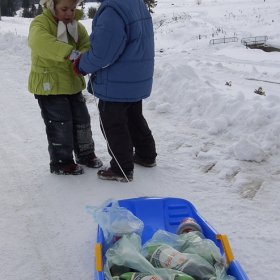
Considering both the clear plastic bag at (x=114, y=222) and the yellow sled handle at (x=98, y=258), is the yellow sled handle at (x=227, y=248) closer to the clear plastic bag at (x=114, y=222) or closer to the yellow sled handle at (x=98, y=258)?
the clear plastic bag at (x=114, y=222)

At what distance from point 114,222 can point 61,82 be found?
4.28 ft

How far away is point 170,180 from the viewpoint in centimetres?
301

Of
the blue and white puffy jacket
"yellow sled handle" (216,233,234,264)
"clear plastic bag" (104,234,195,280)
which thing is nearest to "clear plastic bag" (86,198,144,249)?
"clear plastic bag" (104,234,195,280)

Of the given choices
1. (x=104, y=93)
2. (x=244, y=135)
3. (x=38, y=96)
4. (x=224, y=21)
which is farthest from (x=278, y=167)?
(x=224, y=21)

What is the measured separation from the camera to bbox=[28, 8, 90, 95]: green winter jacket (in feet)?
8.80

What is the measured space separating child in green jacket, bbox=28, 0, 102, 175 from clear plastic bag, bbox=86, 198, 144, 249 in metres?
1.02

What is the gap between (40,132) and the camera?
398cm

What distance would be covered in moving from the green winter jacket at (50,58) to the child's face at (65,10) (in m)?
0.07

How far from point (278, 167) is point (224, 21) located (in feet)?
64.8

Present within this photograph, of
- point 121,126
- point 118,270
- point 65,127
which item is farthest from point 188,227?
point 65,127

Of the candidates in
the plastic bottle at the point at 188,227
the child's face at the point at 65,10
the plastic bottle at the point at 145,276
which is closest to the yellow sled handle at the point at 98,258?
the plastic bottle at the point at 145,276

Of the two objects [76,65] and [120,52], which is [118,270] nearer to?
[120,52]

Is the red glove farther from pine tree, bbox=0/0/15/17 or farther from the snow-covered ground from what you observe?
pine tree, bbox=0/0/15/17

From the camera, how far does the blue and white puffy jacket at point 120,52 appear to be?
2.52 metres
